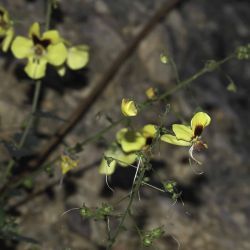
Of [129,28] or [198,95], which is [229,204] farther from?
[129,28]

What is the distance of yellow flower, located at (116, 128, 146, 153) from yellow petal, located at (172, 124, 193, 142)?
1.53ft

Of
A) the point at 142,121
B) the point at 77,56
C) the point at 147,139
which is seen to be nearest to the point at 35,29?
the point at 77,56

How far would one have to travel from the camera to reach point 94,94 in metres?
4.29

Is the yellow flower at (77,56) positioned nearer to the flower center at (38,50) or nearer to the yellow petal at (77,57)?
the yellow petal at (77,57)

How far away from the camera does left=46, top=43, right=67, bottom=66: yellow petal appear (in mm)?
3176

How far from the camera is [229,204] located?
4.21m

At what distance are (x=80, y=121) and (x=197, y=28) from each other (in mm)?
1550

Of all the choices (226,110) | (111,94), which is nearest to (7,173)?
(111,94)

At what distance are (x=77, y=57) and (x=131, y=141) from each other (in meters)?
0.65

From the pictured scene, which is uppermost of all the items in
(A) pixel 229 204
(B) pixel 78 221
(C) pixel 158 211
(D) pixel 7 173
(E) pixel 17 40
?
(E) pixel 17 40

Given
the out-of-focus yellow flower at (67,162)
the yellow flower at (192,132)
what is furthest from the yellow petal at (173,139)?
the out-of-focus yellow flower at (67,162)

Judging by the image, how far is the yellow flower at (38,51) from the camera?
317cm

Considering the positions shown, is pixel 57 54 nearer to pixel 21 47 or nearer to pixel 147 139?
pixel 21 47

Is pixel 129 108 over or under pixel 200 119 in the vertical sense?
over
